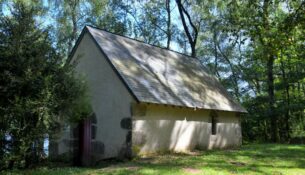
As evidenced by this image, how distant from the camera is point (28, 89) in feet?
31.6

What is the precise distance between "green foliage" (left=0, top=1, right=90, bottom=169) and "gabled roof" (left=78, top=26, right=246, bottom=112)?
3266mm

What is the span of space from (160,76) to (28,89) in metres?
7.65

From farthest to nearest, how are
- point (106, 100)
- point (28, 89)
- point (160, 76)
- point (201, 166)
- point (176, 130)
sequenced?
point (160, 76), point (176, 130), point (106, 100), point (201, 166), point (28, 89)

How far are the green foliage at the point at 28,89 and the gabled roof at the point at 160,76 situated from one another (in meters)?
3.27

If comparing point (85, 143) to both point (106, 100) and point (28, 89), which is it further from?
point (28, 89)

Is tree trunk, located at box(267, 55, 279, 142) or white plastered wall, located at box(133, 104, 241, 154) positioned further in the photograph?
tree trunk, located at box(267, 55, 279, 142)

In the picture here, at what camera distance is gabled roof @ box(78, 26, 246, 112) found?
45.7 ft

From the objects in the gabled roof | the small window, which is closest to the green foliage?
the gabled roof

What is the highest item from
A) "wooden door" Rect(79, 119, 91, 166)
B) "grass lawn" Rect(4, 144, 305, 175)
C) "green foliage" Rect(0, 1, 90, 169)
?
"green foliage" Rect(0, 1, 90, 169)

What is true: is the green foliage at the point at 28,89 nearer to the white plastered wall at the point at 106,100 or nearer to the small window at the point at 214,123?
the white plastered wall at the point at 106,100

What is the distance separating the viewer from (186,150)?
1560 centimetres

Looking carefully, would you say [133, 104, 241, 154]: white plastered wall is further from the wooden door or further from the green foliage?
the green foliage

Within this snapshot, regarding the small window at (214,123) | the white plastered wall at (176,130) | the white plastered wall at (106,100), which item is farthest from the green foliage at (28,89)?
the small window at (214,123)

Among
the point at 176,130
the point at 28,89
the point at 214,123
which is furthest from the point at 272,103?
the point at 28,89
